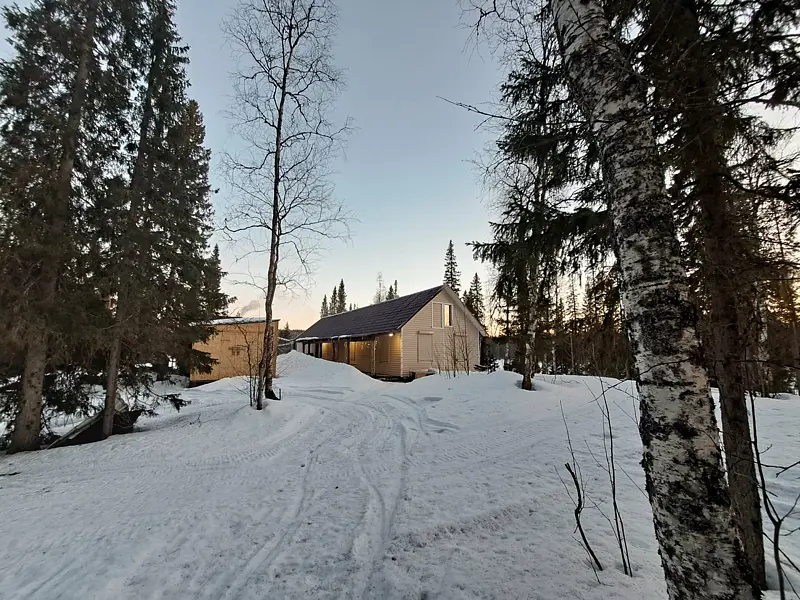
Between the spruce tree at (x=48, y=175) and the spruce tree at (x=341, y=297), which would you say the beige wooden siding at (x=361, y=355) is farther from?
the spruce tree at (x=341, y=297)

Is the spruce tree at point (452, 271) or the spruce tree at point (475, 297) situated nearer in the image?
the spruce tree at point (475, 297)

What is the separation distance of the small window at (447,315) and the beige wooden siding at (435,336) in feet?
0.66

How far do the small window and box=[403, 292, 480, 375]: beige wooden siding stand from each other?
202 mm

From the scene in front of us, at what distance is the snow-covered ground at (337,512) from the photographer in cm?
238

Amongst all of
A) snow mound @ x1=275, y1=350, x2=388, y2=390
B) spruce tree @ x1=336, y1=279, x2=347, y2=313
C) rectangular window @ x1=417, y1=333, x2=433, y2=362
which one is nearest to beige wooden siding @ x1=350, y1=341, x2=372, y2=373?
snow mound @ x1=275, y1=350, x2=388, y2=390

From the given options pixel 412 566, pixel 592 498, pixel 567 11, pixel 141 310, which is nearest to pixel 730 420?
pixel 592 498

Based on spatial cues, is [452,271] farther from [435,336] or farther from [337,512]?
[337,512]

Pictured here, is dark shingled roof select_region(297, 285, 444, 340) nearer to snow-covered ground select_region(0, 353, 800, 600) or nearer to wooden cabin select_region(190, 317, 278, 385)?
wooden cabin select_region(190, 317, 278, 385)

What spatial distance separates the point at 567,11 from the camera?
194 centimetres

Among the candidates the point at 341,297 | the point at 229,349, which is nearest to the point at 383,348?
the point at 229,349

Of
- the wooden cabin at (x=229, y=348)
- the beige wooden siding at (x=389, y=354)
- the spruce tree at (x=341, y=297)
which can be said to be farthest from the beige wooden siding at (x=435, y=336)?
the spruce tree at (x=341, y=297)

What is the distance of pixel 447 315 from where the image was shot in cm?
1984

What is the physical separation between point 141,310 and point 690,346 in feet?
27.9

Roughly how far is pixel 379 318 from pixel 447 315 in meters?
4.26
